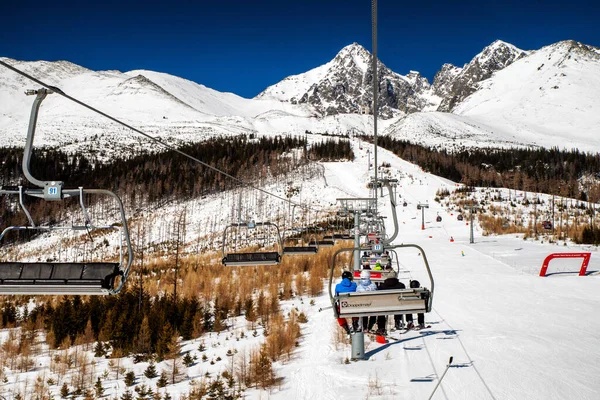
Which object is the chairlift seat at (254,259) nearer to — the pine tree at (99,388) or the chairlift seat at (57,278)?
the pine tree at (99,388)

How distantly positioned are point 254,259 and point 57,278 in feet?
20.4

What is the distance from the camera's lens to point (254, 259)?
35.2 ft

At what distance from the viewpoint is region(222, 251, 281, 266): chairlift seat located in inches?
414

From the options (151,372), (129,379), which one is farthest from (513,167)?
(129,379)

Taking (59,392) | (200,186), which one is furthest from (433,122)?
(59,392)

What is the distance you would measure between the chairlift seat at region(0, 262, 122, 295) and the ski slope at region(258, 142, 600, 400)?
5.75m

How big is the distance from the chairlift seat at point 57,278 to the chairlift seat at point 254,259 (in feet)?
18.9

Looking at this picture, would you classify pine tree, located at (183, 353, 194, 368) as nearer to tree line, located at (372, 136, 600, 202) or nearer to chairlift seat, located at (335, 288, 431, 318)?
chairlift seat, located at (335, 288, 431, 318)

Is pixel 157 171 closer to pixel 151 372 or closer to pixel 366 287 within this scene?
pixel 151 372

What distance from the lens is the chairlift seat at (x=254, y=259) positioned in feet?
34.5

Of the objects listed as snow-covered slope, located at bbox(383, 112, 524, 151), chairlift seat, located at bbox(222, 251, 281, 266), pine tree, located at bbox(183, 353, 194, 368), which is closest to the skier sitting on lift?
chairlift seat, located at bbox(222, 251, 281, 266)

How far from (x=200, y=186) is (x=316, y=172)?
2567cm

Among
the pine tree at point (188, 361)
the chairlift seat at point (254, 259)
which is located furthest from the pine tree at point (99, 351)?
the chairlift seat at point (254, 259)

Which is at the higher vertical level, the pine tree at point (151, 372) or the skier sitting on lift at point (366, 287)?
the skier sitting on lift at point (366, 287)
